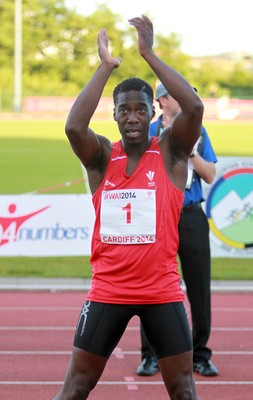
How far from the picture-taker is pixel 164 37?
8406 cm

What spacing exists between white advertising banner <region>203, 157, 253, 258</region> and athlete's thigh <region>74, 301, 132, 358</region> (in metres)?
7.33

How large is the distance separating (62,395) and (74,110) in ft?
4.56

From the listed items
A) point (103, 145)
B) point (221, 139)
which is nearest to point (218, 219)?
point (103, 145)

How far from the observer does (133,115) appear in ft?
15.1

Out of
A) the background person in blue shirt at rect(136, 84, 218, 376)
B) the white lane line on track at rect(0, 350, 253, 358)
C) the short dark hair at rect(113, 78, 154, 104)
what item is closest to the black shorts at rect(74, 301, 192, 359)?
the short dark hair at rect(113, 78, 154, 104)

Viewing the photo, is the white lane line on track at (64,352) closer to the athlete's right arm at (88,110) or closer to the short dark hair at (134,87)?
the athlete's right arm at (88,110)

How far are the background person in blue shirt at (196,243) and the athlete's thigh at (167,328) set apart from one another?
2.22 meters

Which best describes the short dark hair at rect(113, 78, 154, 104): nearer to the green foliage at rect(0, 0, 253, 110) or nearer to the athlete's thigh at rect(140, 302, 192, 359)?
the athlete's thigh at rect(140, 302, 192, 359)

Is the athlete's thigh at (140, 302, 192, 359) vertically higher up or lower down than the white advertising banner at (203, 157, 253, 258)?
lower down

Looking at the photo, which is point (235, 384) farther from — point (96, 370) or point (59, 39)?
point (59, 39)

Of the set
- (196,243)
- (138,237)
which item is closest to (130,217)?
(138,237)

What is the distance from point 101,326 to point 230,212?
751 cm

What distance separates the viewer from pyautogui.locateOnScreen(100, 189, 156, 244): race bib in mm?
4543

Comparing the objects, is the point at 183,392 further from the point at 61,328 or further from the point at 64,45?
the point at 64,45
